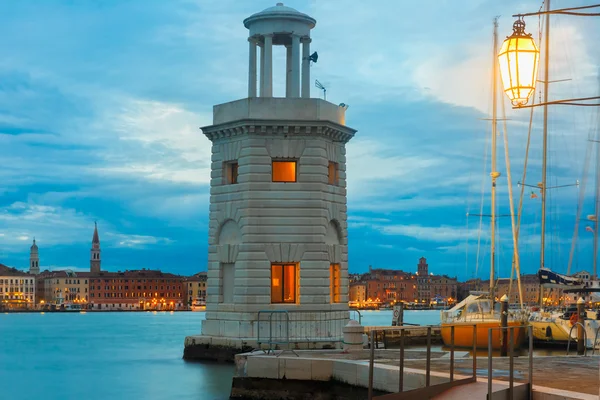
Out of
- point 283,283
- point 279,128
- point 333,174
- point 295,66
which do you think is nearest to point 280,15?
point 295,66

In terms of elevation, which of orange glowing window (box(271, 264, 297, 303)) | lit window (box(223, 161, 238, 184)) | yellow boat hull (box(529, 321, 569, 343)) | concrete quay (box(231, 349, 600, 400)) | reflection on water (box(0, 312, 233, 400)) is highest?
lit window (box(223, 161, 238, 184))

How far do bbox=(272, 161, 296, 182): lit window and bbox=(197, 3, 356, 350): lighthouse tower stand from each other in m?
0.03

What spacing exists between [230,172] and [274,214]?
2.41 m

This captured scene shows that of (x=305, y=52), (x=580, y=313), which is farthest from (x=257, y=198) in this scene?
(x=580, y=313)

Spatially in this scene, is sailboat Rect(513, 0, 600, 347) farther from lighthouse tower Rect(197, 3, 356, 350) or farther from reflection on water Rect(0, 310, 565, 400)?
lighthouse tower Rect(197, 3, 356, 350)

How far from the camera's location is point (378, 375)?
17000 mm

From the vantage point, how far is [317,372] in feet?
64.0

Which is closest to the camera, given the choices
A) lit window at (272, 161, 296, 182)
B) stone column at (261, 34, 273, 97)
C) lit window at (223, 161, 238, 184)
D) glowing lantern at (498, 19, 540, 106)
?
glowing lantern at (498, 19, 540, 106)

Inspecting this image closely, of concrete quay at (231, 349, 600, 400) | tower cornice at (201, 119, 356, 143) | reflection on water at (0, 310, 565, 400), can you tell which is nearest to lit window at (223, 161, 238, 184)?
tower cornice at (201, 119, 356, 143)

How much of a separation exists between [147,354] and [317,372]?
25960mm

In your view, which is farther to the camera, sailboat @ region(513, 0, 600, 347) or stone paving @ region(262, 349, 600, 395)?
sailboat @ region(513, 0, 600, 347)

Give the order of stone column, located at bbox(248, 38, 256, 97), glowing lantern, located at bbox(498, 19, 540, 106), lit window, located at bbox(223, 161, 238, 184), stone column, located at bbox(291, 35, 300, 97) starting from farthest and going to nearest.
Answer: stone column, located at bbox(248, 38, 256, 97)
stone column, located at bbox(291, 35, 300, 97)
lit window, located at bbox(223, 161, 238, 184)
glowing lantern, located at bbox(498, 19, 540, 106)

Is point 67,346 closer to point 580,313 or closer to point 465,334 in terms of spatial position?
point 465,334

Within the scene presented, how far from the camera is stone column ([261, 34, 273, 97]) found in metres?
31.0
